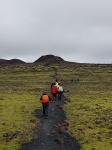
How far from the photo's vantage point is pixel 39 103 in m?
56.2

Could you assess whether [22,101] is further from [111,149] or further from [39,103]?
[111,149]

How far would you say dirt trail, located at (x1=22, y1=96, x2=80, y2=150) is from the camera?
30.3 metres

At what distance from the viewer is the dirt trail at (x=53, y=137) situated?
30.3m

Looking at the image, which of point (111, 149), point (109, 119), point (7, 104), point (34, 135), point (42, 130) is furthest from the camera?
point (7, 104)

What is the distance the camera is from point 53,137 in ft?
108

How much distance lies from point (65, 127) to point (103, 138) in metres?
5.27

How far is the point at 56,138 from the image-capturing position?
32.2 meters

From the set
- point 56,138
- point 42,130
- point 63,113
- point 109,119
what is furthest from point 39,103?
point 56,138

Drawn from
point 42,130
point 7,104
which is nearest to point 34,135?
point 42,130

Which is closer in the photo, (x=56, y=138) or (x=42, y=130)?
(x=56, y=138)

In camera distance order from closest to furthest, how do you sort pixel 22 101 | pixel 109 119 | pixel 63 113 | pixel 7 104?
pixel 109 119, pixel 63 113, pixel 7 104, pixel 22 101

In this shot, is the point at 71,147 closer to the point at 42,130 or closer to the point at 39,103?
the point at 42,130

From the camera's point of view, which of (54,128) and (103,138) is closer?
(103,138)

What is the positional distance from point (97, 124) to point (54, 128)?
6.23 meters
